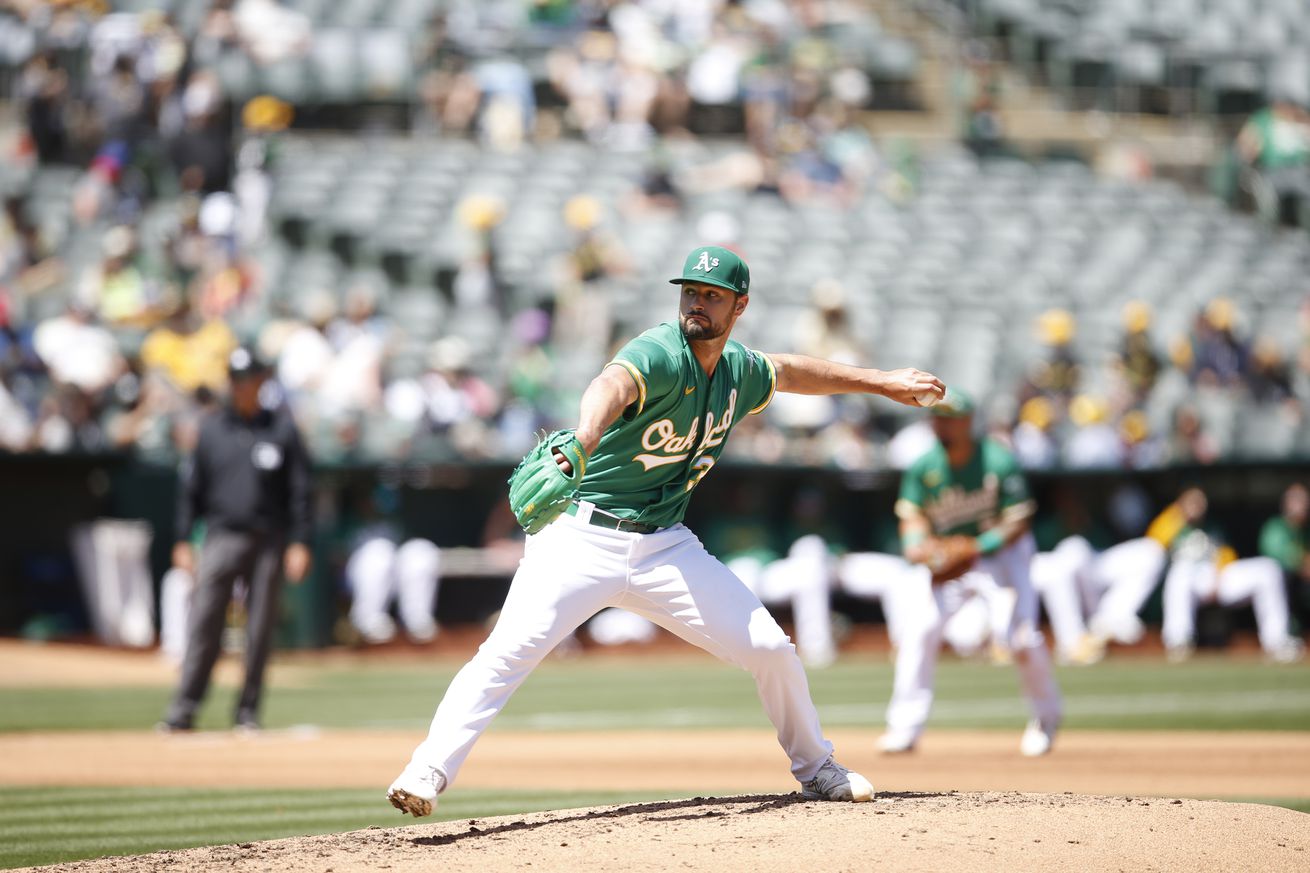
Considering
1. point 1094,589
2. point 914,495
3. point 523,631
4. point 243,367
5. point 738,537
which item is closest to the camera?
point 523,631

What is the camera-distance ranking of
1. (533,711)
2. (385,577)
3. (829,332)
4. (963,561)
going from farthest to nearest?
(829,332), (385,577), (533,711), (963,561)

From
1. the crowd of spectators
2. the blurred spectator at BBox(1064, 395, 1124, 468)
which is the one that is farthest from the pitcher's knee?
the blurred spectator at BBox(1064, 395, 1124, 468)

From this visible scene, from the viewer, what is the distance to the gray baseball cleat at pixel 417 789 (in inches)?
217

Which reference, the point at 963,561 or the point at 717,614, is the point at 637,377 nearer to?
the point at 717,614

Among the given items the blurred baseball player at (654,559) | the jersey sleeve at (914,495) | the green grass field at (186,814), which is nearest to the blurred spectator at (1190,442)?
the jersey sleeve at (914,495)

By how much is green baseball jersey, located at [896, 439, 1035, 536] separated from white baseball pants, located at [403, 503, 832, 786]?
3683 millimetres

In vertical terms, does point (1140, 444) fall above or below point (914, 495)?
above

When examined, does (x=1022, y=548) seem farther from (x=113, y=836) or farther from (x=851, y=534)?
(x=851, y=534)

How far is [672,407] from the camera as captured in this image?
226 inches

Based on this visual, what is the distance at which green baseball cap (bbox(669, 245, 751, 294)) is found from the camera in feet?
18.9

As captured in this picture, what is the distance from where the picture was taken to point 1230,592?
16656mm

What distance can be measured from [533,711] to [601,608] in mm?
6638

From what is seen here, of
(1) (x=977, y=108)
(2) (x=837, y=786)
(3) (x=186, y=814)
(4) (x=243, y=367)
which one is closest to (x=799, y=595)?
(4) (x=243, y=367)

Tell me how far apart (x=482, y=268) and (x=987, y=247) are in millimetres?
5656
